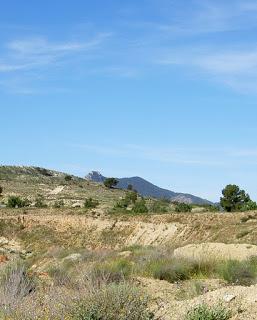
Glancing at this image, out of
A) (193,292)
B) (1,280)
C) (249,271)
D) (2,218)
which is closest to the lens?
(193,292)

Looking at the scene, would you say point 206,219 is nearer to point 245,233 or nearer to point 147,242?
point 147,242

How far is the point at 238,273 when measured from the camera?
16062 millimetres

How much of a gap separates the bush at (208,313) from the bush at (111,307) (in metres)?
0.75

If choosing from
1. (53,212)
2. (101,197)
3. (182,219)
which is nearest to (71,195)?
(101,197)

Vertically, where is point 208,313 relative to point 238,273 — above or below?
below

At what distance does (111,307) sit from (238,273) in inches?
276

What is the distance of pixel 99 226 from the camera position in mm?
61375

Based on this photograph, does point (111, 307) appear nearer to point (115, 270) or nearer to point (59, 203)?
point (115, 270)

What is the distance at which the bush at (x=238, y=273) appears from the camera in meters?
15.6

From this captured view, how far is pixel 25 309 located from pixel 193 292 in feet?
15.4

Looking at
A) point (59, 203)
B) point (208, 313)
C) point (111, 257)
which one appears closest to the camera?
point (208, 313)

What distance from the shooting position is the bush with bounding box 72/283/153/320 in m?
9.66

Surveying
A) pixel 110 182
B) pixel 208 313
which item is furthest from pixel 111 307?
pixel 110 182

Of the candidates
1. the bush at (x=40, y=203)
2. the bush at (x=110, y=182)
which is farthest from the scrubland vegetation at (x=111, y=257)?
the bush at (x=110, y=182)
